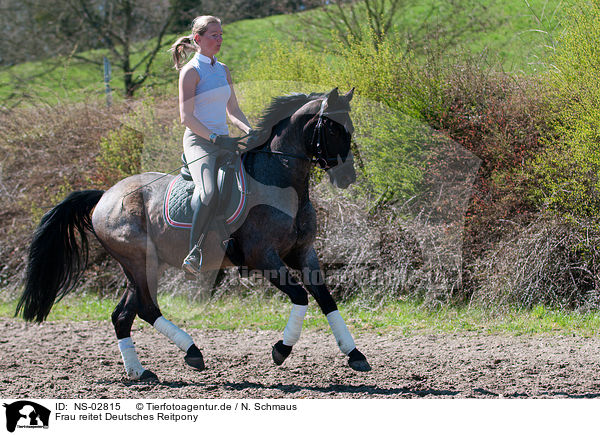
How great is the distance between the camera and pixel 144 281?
5617mm

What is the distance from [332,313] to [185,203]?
61.9 inches

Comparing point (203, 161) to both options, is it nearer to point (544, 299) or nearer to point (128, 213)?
point (128, 213)

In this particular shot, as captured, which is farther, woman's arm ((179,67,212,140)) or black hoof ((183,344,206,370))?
black hoof ((183,344,206,370))

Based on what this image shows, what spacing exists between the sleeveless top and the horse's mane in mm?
344

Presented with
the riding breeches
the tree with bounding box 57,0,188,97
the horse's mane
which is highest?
the tree with bounding box 57,0,188,97

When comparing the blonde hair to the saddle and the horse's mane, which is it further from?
the saddle

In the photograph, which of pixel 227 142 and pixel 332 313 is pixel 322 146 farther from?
pixel 332 313

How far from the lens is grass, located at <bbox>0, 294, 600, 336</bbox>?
6.96 metres

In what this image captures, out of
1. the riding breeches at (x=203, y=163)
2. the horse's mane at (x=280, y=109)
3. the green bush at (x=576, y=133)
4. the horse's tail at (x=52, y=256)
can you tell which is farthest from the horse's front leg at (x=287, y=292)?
the green bush at (x=576, y=133)

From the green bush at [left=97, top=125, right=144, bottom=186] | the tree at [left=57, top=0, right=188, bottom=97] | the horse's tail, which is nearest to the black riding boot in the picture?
the horse's tail

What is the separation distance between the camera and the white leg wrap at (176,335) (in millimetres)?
5258

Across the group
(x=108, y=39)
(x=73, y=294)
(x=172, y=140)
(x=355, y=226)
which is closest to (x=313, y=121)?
(x=355, y=226)
